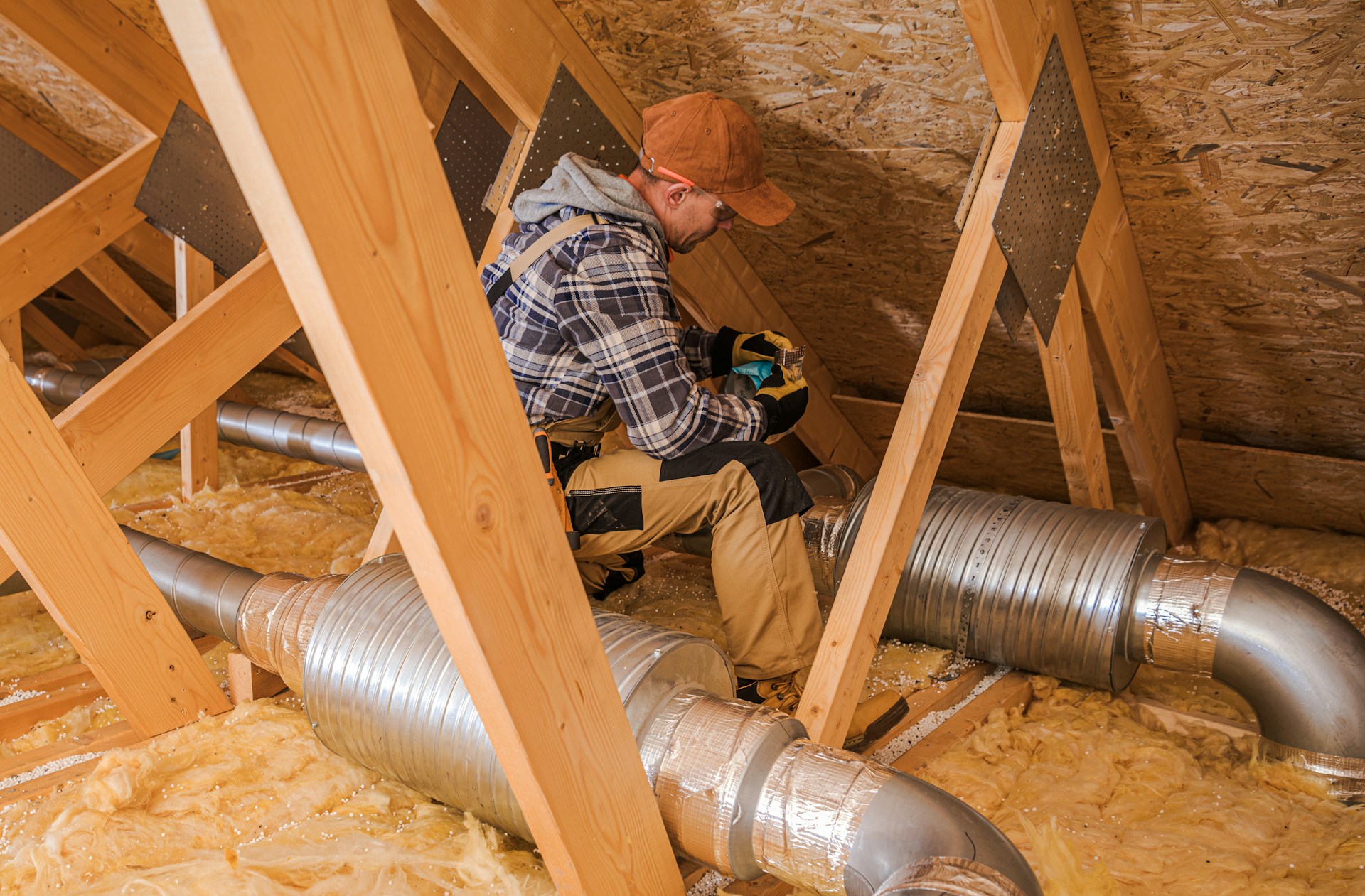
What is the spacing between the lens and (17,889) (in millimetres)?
1312

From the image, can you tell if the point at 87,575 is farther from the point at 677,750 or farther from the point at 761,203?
the point at 761,203

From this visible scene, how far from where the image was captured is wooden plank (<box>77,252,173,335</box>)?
12.6ft

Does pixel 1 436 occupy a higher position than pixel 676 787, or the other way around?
pixel 1 436

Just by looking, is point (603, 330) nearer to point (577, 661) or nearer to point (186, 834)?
point (577, 661)

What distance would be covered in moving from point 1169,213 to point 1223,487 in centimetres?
124

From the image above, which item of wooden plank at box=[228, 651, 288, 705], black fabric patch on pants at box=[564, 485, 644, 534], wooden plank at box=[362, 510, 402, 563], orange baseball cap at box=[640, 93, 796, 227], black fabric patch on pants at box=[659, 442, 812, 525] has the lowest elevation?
wooden plank at box=[228, 651, 288, 705]

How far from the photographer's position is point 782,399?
1963 millimetres

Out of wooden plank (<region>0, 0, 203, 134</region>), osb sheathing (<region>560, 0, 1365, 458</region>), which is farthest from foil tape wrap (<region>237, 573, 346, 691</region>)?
wooden plank (<region>0, 0, 203, 134</region>)

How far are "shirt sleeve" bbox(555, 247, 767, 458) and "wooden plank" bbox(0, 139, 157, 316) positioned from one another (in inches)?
81.0

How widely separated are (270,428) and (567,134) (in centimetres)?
170

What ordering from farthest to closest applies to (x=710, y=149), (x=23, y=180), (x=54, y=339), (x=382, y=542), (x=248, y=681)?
1. (x=54, y=339)
2. (x=23, y=180)
3. (x=382, y=542)
4. (x=248, y=681)
5. (x=710, y=149)

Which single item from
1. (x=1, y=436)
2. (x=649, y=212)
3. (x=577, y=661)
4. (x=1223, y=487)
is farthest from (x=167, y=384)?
(x=1223, y=487)

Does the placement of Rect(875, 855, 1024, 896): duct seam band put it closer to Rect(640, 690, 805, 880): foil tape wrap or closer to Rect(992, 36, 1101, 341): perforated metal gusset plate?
Rect(640, 690, 805, 880): foil tape wrap

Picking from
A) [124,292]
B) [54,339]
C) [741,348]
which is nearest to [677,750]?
[741,348]
